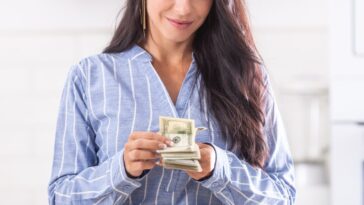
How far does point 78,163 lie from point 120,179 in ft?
0.52

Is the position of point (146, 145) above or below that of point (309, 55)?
below

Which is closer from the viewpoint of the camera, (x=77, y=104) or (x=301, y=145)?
(x=77, y=104)

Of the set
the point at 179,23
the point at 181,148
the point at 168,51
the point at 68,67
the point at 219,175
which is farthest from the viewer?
the point at 68,67

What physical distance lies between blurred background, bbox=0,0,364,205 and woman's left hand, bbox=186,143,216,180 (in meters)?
1.10

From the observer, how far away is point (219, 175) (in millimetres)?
1480

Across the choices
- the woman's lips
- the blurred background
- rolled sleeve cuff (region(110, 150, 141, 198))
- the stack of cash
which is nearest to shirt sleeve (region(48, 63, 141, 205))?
rolled sleeve cuff (region(110, 150, 141, 198))

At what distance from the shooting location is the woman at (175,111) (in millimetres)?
1523

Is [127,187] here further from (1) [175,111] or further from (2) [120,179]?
(1) [175,111]

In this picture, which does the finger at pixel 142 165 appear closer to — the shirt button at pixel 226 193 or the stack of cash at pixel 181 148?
the stack of cash at pixel 181 148

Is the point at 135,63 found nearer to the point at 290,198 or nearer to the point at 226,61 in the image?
the point at 226,61

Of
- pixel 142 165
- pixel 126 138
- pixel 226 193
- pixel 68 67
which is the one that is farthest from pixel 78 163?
pixel 68 67

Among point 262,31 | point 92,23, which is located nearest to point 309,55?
point 262,31

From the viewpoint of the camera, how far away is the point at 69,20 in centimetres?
254

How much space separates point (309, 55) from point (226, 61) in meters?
0.97
